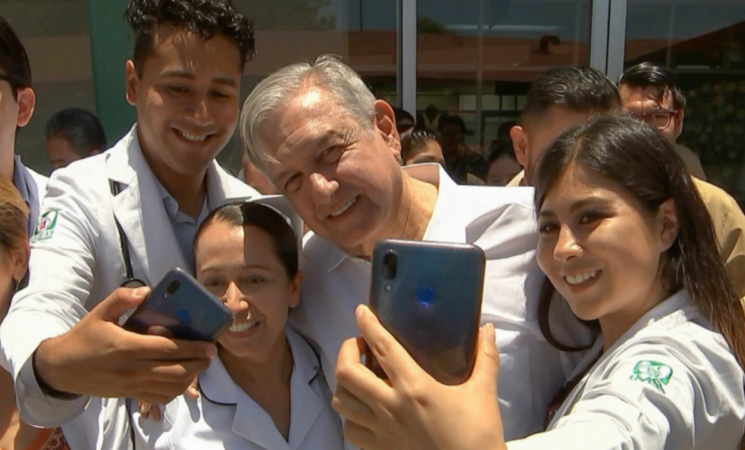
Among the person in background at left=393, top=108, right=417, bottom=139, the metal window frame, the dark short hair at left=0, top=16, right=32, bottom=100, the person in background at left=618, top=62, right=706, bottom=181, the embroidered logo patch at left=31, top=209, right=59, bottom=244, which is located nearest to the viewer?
the embroidered logo patch at left=31, top=209, right=59, bottom=244

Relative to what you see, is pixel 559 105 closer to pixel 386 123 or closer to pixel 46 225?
pixel 386 123

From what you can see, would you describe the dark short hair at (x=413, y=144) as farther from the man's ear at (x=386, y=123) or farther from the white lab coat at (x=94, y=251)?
the white lab coat at (x=94, y=251)

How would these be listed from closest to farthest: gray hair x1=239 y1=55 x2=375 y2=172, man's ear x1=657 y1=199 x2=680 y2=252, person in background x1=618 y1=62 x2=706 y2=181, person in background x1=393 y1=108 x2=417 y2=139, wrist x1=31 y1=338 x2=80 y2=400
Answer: wrist x1=31 y1=338 x2=80 y2=400 → man's ear x1=657 y1=199 x2=680 y2=252 → gray hair x1=239 y1=55 x2=375 y2=172 → person in background x1=618 y1=62 x2=706 y2=181 → person in background x1=393 y1=108 x2=417 y2=139

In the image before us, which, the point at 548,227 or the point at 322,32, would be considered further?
the point at 322,32

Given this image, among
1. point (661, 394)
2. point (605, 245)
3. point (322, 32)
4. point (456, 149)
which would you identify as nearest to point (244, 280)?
point (605, 245)

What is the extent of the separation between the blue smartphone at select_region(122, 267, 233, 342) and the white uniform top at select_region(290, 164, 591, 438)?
1.89 feet

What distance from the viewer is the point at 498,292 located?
1.59 m

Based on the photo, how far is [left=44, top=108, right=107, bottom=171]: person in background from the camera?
399cm

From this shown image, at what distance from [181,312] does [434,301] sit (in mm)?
422

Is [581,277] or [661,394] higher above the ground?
[581,277]

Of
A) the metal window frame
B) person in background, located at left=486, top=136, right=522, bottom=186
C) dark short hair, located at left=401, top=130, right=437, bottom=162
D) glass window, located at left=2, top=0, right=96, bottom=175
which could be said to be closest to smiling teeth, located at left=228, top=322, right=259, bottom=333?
dark short hair, located at left=401, top=130, right=437, bottom=162

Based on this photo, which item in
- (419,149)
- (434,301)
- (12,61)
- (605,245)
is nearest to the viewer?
(434,301)

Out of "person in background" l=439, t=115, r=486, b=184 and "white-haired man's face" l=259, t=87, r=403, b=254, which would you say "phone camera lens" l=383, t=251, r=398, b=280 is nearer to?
"white-haired man's face" l=259, t=87, r=403, b=254

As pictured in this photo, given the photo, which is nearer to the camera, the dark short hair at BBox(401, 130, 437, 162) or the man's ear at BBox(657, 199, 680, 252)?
the man's ear at BBox(657, 199, 680, 252)
